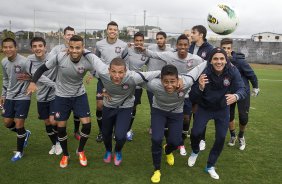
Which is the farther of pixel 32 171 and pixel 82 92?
pixel 82 92

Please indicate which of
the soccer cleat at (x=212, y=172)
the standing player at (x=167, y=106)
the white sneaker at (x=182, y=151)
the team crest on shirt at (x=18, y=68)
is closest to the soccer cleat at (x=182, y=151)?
the white sneaker at (x=182, y=151)

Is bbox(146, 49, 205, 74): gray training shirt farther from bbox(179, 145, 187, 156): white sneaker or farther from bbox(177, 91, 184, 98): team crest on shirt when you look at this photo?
bbox(179, 145, 187, 156): white sneaker

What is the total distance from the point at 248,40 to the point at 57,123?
34951mm

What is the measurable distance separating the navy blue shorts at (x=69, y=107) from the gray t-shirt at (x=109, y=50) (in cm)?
161

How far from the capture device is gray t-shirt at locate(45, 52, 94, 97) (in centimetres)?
533

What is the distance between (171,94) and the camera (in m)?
5.05

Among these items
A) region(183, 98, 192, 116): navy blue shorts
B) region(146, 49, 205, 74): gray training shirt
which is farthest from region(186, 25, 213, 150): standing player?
region(146, 49, 205, 74): gray training shirt

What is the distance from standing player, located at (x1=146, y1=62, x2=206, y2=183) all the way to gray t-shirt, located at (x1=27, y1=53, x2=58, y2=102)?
193 centimetres

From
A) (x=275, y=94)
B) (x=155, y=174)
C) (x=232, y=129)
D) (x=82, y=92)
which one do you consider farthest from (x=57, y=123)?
(x=275, y=94)

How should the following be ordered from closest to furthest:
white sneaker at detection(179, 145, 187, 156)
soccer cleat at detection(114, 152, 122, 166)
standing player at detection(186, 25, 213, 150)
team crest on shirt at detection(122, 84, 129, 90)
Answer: team crest on shirt at detection(122, 84, 129, 90) → soccer cleat at detection(114, 152, 122, 166) → white sneaker at detection(179, 145, 187, 156) → standing player at detection(186, 25, 213, 150)

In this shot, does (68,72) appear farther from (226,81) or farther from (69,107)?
(226,81)

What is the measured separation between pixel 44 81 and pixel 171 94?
2.37 meters

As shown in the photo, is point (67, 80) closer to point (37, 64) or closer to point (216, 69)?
point (37, 64)

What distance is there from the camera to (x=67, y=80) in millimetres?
5465
